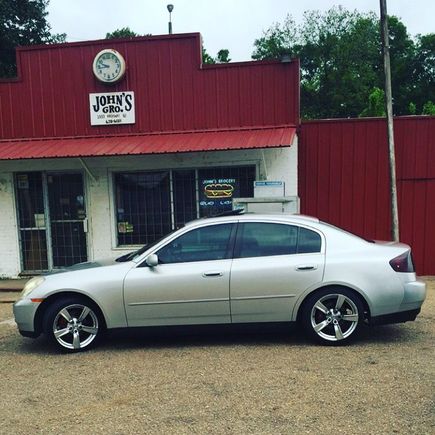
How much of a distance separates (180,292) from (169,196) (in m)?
4.93

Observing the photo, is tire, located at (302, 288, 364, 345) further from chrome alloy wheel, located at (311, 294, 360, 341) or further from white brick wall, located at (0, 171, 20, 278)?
white brick wall, located at (0, 171, 20, 278)

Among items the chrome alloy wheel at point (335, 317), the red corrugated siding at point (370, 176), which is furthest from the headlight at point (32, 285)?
the red corrugated siding at point (370, 176)

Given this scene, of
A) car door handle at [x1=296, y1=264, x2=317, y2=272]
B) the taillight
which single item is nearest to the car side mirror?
car door handle at [x1=296, y1=264, x2=317, y2=272]

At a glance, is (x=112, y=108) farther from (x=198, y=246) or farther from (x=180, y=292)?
(x=180, y=292)

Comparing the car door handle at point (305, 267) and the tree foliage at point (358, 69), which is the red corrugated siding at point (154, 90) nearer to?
the car door handle at point (305, 267)

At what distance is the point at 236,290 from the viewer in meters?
5.02

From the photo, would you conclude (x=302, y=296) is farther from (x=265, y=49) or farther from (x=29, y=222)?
(x=265, y=49)

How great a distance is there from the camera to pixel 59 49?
9812mm

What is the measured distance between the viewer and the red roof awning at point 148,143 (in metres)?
8.61

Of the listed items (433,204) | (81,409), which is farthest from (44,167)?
(433,204)

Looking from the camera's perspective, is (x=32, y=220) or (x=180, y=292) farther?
(x=32, y=220)

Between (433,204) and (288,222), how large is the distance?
17.3 ft

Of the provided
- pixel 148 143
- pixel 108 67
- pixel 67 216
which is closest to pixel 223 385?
pixel 148 143

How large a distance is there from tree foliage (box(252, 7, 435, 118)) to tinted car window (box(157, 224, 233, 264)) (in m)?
38.0
